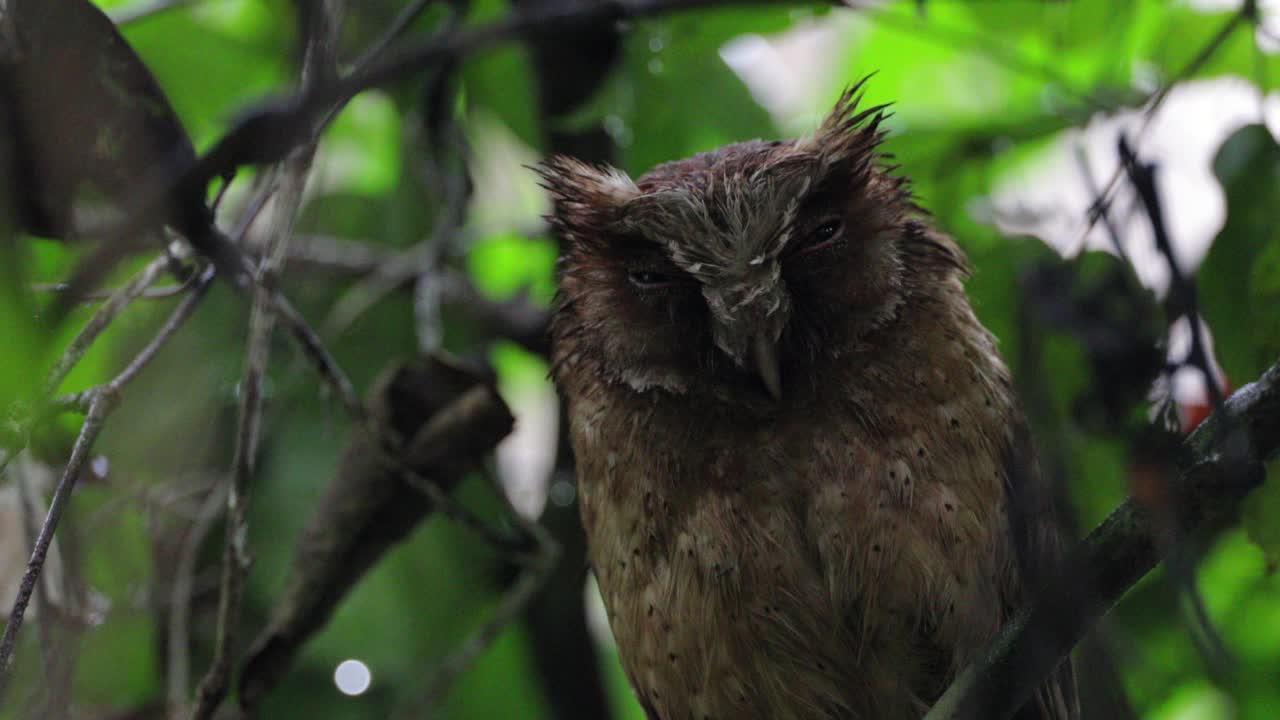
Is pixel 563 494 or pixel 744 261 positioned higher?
pixel 744 261

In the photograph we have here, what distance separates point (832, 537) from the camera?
2.02 m

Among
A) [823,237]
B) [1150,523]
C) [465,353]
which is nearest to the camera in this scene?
[1150,523]

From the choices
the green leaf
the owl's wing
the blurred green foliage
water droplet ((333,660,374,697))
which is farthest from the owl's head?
water droplet ((333,660,374,697))

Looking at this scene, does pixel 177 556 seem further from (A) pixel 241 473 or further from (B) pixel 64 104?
(B) pixel 64 104

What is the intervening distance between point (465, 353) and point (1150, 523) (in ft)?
7.26

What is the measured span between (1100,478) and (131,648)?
2.03 m

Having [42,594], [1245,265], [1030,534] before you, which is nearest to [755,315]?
[1030,534]

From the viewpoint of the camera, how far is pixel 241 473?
195 cm

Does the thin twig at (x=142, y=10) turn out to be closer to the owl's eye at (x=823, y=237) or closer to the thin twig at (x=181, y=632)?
the thin twig at (x=181, y=632)

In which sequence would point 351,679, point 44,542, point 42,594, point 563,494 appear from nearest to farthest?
1. point 44,542
2. point 42,594
3. point 351,679
4. point 563,494

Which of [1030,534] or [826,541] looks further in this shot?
[1030,534]

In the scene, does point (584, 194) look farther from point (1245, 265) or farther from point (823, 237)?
point (1245, 265)

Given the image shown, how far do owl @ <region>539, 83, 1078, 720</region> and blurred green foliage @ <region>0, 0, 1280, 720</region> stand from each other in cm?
20

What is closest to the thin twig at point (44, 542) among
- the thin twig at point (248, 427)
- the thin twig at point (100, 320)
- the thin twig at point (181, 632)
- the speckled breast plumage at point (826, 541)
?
the thin twig at point (100, 320)
